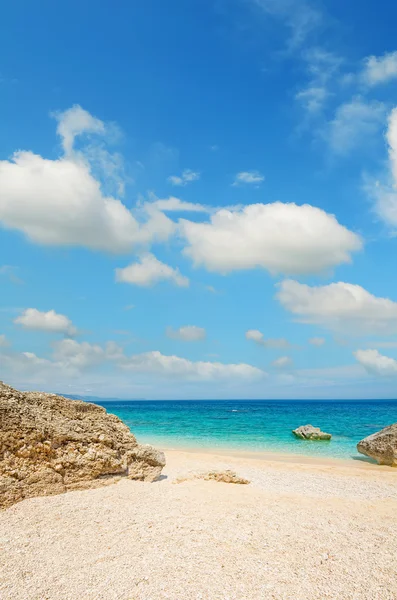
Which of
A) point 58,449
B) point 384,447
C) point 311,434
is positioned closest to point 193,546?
point 58,449

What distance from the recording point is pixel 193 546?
7.34 m

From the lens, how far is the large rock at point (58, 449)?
31.6 feet

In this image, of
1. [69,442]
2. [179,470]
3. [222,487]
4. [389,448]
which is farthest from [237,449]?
[69,442]

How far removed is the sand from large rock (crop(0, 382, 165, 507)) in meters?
0.47

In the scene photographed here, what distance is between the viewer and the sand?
19.7 feet

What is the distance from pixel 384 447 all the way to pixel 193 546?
17375 mm

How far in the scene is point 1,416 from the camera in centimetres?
973

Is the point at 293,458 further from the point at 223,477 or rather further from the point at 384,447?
the point at 223,477

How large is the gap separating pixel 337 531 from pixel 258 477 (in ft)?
24.7

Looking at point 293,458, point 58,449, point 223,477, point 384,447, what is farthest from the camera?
point 293,458

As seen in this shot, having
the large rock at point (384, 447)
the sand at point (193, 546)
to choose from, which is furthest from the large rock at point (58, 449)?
the large rock at point (384, 447)

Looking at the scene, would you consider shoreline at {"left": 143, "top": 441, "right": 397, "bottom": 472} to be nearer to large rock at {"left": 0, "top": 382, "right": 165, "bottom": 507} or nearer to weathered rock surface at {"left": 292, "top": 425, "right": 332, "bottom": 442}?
weathered rock surface at {"left": 292, "top": 425, "right": 332, "bottom": 442}

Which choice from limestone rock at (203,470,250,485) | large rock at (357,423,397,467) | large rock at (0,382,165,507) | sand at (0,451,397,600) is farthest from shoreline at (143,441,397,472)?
large rock at (0,382,165,507)

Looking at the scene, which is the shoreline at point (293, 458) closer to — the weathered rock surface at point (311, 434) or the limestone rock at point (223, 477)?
the limestone rock at point (223, 477)
